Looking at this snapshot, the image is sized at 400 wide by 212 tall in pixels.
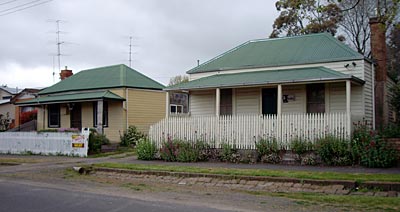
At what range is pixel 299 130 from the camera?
52.3 ft

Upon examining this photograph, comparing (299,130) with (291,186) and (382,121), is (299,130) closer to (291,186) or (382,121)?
(291,186)

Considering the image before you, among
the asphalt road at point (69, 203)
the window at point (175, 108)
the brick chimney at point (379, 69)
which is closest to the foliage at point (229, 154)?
the asphalt road at point (69, 203)

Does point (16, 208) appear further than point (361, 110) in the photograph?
No

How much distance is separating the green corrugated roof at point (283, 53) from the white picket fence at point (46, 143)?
6507 millimetres

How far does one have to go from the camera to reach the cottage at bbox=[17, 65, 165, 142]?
25875 millimetres

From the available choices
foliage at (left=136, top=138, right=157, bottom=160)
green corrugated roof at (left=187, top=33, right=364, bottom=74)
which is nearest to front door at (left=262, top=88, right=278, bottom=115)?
green corrugated roof at (left=187, top=33, right=364, bottom=74)

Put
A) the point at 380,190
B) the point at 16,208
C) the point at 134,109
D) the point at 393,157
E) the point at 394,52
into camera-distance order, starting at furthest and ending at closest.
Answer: the point at 394,52 < the point at 134,109 < the point at 393,157 < the point at 380,190 < the point at 16,208

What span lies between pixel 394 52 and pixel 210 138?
24.8 m

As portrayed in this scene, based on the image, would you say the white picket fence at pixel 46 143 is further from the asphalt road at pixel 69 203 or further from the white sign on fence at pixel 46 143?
the asphalt road at pixel 69 203

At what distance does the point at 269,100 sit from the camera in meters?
19.8

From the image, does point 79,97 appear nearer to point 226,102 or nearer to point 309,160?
point 226,102

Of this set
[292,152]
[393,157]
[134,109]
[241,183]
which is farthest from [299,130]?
[134,109]

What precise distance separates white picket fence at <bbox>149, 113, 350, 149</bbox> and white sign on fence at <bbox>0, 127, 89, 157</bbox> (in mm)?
4646

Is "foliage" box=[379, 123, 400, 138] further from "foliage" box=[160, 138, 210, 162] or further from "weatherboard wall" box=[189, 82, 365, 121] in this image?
"foliage" box=[160, 138, 210, 162]
